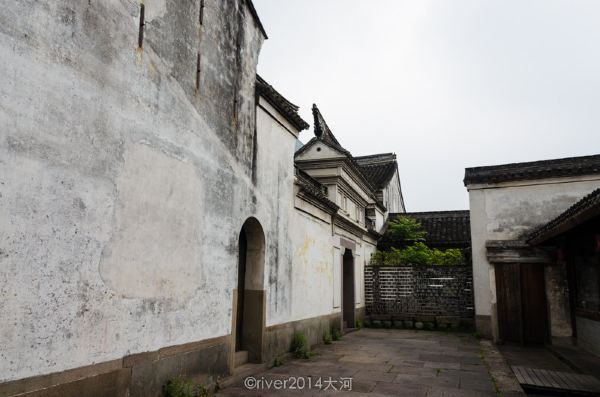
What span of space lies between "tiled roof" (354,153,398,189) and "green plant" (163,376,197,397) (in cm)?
1803

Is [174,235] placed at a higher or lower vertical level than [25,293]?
higher

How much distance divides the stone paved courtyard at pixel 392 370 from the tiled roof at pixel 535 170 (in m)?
4.73

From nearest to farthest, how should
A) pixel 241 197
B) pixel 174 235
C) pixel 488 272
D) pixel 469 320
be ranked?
pixel 174 235 < pixel 241 197 < pixel 488 272 < pixel 469 320

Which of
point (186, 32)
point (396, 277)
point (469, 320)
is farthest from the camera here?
point (396, 277)

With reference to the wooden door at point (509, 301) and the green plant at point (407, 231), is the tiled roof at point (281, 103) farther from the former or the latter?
the green plant at point (407, 231)

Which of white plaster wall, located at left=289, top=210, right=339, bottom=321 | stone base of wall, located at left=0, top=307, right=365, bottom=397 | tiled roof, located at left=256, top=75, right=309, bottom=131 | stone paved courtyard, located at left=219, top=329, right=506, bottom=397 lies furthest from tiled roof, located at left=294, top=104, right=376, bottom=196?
stone base of wall, located at left=0, top=307, right=365, bottom=397

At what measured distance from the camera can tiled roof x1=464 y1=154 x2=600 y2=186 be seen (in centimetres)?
1155

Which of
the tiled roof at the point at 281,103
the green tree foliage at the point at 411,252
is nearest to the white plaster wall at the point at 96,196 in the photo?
the tiled roof at the point at 281,103

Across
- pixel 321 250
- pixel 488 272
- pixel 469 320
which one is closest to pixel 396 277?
pixel 469 320

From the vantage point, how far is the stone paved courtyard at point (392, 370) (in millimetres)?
6117

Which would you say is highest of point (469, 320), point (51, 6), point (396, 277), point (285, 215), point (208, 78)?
point (208, 78)

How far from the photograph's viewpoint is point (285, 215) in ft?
28.5

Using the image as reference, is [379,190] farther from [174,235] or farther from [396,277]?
[174,235]

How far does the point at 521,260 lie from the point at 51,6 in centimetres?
1192
